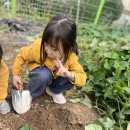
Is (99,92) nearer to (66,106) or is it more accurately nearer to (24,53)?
(66,106)

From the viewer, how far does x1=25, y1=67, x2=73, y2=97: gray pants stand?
219cm

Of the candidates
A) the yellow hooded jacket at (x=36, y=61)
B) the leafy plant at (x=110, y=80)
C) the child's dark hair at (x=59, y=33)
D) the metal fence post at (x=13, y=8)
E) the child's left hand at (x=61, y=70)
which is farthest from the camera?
the metal fence post at (x=13, y=8)

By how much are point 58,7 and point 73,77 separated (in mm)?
2461

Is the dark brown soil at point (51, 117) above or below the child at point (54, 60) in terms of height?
below

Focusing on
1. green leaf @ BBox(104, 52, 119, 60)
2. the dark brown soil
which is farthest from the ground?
green leaf @ BBox(104, 52, 119, 60)

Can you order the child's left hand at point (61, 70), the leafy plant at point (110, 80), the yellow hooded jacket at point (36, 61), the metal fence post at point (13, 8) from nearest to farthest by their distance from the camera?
the child's left hand at point (61, 70), the yellow hooded jacket at point (36, 61), the leafy plant at point (110, 80), the metal fence post at point (13, 8)

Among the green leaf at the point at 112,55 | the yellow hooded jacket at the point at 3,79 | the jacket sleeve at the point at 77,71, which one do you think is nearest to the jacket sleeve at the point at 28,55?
the yellow hooded jacket at the point at 3,79

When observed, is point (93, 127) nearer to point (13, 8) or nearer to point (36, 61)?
point (36, 61)

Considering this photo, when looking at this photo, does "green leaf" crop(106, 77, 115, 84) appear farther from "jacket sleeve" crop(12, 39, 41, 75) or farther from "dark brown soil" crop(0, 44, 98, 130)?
"jacket sleeve" crop(12, 39, 41, 75)

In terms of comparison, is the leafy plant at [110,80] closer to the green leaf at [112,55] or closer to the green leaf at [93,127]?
the green leaf at [112,55]

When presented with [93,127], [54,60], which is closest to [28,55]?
[54,60]

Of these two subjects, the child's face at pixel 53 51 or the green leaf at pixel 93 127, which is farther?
the green leaf at pixel 93 127

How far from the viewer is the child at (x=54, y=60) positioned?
1.95 m

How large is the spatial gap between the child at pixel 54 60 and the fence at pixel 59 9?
2.00m
